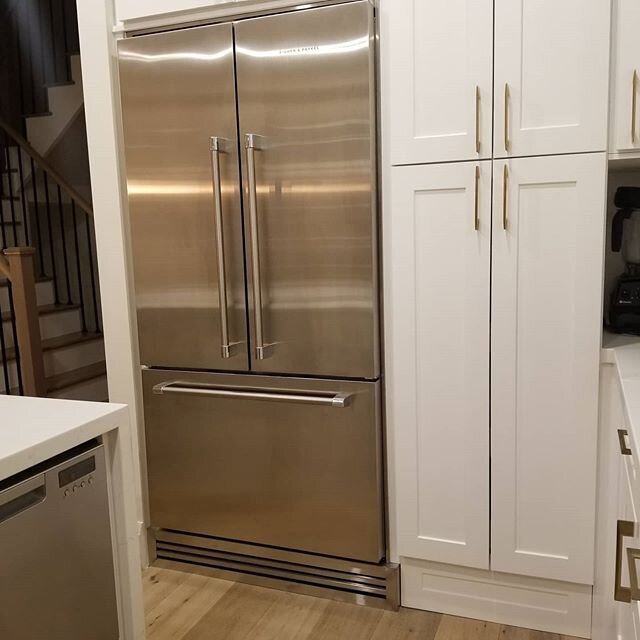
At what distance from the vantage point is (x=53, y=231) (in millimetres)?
4852

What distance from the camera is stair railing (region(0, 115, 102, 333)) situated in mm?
4668

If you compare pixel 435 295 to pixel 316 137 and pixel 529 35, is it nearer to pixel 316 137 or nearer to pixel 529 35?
pixel 316 137

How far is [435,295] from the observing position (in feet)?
6.87

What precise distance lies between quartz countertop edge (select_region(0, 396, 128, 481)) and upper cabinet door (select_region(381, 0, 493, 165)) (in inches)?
46.2

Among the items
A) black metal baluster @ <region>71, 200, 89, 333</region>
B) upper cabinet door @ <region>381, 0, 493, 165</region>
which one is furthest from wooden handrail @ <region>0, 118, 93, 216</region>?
upper cabinet door @ <region>381, 0, 493, 165</region>

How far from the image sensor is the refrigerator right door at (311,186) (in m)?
2.10

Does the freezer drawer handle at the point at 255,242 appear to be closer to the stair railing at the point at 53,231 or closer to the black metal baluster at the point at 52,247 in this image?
the stair railing at the point at 53,231

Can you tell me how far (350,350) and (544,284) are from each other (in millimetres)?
648

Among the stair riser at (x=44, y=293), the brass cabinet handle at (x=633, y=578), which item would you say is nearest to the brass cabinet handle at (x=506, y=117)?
the brass cabinet handle at (x=633, y=578)

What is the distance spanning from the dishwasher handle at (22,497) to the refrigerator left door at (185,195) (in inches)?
42.3

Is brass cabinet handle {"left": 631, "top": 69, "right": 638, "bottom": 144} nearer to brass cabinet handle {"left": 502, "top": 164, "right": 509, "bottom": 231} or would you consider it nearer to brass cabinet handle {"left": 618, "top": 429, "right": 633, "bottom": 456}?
brass cabinet handle {"left": 502, "top": 164, "right": 509, "bottom": 231}

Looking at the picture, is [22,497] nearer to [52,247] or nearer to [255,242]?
[255,242]

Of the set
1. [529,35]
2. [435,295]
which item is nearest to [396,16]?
[529,35]

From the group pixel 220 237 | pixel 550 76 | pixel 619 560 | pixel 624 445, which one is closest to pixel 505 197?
pixel 550 76
